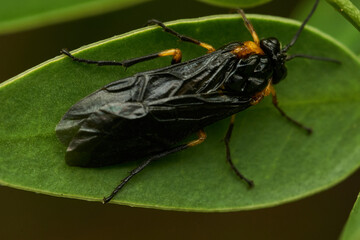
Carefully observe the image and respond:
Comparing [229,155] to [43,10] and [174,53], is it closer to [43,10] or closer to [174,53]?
[174,53]

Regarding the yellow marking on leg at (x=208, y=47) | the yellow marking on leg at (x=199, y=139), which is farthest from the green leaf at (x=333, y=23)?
the yellow marking on leg at (x=199, y=139)

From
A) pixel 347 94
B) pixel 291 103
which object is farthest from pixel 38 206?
pixel 347 94

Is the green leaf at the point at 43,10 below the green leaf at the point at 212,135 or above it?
Answer: above

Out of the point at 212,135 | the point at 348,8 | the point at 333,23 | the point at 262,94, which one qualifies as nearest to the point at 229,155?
the point at 212,135

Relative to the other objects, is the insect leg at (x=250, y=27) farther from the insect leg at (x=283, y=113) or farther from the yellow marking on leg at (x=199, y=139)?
the yellow marking on leg at (x=199, y=139)

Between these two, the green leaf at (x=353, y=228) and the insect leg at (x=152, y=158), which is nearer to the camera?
the green leaf at (x=353, y=228)

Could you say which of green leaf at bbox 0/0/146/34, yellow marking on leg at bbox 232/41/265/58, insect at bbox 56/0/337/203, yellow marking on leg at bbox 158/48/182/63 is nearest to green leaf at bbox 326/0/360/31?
insect at bbox 56/0/337/203

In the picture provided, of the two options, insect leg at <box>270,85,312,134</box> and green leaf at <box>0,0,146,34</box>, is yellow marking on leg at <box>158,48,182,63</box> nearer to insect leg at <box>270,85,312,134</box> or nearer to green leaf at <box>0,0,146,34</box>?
green leaf at <box>0,0,146,34</box>
